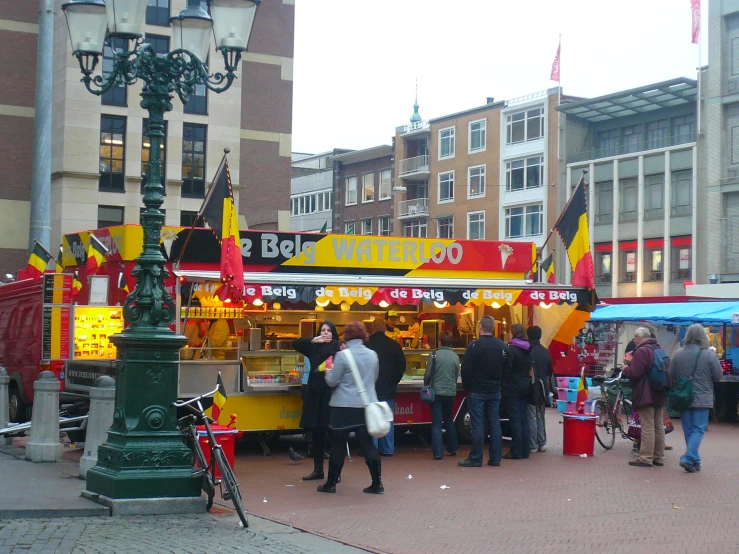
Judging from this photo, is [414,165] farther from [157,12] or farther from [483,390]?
[483,390]

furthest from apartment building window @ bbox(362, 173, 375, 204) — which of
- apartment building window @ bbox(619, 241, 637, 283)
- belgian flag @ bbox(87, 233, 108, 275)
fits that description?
belgian flag @ bbox(87, 233, 108, 275)

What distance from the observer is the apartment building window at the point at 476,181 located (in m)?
60.1

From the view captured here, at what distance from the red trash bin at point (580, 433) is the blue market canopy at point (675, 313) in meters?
10.00

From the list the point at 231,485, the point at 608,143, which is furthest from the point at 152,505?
the point at 608,143

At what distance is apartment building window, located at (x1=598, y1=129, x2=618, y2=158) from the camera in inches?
2082

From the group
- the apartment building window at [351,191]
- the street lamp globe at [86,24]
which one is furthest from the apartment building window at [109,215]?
the apartment building window at [351,191]

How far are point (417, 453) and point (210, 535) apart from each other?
707 cm

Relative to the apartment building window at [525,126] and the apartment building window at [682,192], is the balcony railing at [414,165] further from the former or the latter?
the apartment building window at [682,192]

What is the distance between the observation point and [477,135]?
60.5 meters

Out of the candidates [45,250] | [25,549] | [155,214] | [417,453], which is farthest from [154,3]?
[25,549]

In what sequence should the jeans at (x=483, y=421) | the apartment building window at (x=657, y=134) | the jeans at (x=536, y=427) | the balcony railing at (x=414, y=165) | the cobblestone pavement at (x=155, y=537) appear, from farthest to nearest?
the balcony railing at (x=414, y=165) → the apartment building window at (x=657, y=134) → the jeans at (x=536, y=427) → the jeans at (x=483, y=421) → the cobblestone pavement at (x=155, y=537)

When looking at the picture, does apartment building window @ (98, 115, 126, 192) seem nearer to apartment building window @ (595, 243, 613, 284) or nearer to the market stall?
the market stall

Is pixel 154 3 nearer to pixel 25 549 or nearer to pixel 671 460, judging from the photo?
pixel 671 460

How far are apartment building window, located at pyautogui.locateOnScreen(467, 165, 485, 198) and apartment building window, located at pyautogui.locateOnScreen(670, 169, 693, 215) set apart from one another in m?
13.7
